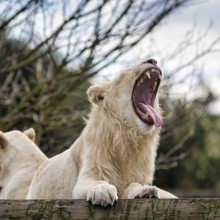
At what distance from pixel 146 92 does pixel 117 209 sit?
1323 millimetres

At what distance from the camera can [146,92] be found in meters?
4.90

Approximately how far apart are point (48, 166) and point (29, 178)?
34.3 inches

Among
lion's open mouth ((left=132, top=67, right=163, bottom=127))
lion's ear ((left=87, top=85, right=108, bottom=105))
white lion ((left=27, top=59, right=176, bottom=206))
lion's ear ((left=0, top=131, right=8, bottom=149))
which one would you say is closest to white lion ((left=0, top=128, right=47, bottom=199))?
lion's ear ((left=0, top=131, right=8, bottom=149))

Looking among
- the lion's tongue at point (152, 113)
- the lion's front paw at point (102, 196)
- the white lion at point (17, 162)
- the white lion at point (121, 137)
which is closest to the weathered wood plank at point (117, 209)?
the lion's front paw at point (102, 196)

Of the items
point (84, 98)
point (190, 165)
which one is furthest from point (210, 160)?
point (84, 98)

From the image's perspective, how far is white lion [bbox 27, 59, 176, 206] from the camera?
4.63 meters

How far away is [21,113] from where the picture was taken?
8.82m

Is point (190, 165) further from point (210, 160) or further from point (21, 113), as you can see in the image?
point (21, 113)

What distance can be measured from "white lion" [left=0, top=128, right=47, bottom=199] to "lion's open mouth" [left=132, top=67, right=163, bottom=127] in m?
1.55

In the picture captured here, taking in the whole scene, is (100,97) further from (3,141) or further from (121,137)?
(3,141)

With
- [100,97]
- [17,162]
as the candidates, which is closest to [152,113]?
[100,97]

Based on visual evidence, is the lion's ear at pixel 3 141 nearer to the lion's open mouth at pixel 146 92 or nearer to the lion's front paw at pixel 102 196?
Result: the lion's open mouth at pixel 146 92

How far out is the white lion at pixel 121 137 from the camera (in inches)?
182

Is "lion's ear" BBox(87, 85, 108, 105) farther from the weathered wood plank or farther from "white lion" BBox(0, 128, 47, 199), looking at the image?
"white lion" BBox(0, 128, 47, 199)
